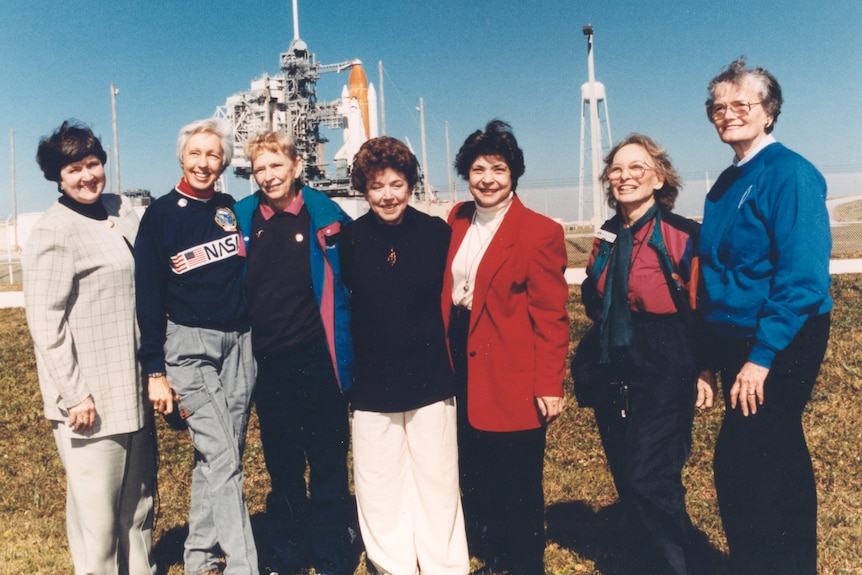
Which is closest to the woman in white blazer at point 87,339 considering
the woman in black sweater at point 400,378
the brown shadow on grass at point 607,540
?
the woman in black sweater at point 400,378

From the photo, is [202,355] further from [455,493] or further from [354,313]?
[455,493]

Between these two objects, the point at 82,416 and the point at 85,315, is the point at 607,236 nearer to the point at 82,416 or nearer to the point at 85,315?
the point at 85,315

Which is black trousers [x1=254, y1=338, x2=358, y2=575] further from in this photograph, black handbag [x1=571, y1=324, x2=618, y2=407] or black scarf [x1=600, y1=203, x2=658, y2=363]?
black scarf [x1=600, y1=203, x2=658, y2=363]

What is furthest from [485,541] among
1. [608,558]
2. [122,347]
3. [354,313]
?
[122,347]

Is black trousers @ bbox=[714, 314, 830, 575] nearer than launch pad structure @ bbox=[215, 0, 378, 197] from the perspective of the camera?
Yes

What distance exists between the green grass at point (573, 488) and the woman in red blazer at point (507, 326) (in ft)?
2.38

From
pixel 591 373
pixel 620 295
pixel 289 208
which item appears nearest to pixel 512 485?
pixel 591 373

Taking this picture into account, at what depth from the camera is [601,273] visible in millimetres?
3490

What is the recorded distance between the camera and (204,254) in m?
3.40

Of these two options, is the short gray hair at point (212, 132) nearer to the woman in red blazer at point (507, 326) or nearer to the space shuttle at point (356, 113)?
the woman in red blazer at point (507, 326)

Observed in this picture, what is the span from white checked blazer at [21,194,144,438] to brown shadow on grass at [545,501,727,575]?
2.64m

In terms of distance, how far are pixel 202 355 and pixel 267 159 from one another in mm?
1063

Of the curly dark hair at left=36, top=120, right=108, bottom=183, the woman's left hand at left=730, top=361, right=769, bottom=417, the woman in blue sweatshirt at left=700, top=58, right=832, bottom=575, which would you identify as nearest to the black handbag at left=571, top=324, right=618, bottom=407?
the woman in blue sweatshirt at left=700, top=58, right=832, bottom=575

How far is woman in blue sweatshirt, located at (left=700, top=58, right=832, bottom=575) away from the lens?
8.95ft
